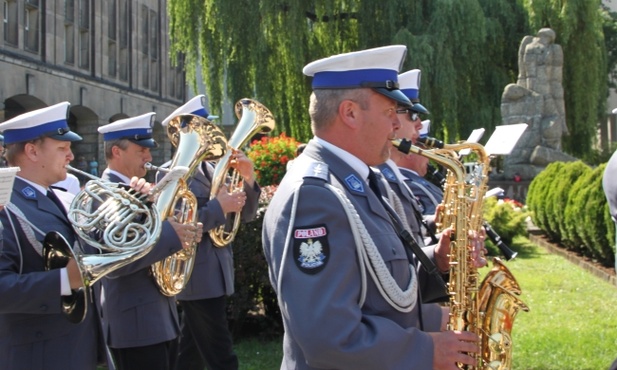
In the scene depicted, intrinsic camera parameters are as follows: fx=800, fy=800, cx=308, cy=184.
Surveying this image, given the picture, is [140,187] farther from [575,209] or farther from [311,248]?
[575,209]

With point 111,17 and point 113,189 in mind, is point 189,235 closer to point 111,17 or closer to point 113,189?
point 113,189

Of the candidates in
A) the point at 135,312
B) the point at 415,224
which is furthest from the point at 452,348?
the point at 135,312

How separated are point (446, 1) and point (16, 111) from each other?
47.4ft

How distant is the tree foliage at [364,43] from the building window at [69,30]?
7786mm

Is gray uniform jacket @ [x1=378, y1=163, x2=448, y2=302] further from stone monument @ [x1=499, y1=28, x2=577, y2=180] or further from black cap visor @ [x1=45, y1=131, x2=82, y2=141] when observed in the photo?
stone monument @ [x1=499, y1=28, x2=577, y2=180]

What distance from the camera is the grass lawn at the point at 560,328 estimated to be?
677cm

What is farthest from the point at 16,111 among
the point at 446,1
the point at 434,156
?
the point at 434,156

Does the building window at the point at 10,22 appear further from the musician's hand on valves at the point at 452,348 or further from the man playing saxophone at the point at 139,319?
the musician's hand on valves at the point at 452,348

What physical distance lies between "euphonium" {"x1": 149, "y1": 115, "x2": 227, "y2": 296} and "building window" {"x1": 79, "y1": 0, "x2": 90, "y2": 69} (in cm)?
2431

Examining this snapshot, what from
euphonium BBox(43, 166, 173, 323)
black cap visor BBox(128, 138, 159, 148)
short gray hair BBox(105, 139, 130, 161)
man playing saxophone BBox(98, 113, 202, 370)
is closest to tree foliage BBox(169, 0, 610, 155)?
black cap visor BBox(128, 138, 159, 148)

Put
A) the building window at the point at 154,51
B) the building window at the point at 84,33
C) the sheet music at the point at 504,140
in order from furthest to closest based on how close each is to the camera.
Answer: the building window at the point at 154,51 → the building window at the point at 84,33 → the sheet music at the point at 504,140

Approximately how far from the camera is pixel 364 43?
2012cm

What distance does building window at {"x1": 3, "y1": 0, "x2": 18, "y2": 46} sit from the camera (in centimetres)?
2319

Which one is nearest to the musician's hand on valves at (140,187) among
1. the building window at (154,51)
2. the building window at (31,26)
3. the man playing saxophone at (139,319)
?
the man playing saxophone at (139,319)
